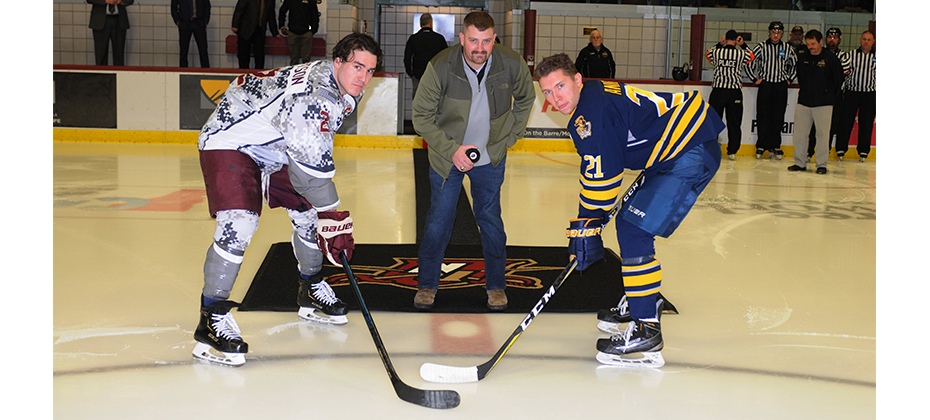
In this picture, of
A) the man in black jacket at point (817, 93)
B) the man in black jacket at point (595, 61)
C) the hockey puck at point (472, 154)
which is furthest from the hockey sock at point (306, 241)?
the man in black jacket at point (595, 61)

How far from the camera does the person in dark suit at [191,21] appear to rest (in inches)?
388

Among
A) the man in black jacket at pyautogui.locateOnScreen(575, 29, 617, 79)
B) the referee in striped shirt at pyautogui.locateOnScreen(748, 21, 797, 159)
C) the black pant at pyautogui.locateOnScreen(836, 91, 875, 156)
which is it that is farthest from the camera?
the man in black jacket at pyautogui.locateOnScreen(575, 29, 617, 79)

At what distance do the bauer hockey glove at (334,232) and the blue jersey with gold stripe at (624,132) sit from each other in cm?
79

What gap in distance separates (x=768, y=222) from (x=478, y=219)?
281 centimetres

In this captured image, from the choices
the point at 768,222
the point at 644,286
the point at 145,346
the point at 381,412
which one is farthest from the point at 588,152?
the point at 768,222

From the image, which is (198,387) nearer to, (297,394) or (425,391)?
(297,394)

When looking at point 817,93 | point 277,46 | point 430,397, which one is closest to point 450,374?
point 430,397

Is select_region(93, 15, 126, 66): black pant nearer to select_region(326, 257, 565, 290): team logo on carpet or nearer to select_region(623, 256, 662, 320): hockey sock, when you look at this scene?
select_region(326, 257, 565, 290): team logo on carpet

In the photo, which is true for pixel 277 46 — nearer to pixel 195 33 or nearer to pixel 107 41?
pixel 195 33

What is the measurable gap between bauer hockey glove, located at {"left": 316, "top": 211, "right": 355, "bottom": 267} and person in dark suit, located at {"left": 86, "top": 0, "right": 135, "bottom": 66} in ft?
28.3

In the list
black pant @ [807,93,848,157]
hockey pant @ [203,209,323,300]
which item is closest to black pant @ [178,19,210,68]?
black pant @ [807,93,848,157]

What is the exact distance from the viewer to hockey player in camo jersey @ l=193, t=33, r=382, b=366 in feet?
7.77

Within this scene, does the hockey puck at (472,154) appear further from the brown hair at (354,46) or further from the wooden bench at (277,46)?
the wooden bench at (277,46)

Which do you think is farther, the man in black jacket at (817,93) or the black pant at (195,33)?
the black pant at (195,33)
